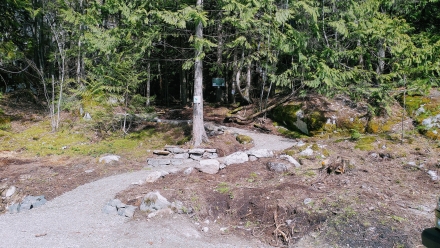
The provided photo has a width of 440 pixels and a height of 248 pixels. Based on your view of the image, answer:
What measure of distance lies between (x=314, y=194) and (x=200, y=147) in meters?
5.15

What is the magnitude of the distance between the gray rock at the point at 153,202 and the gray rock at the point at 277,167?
3.04 m

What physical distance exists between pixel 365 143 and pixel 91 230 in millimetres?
7558

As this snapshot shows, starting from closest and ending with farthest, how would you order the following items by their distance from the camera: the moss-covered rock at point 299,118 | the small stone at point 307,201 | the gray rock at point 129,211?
the small stone at point 307,201 → the gray rock at point 129,211 → the moss-covered rock at point 299,118

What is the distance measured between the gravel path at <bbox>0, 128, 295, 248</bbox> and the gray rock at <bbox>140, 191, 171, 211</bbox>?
0.36 m

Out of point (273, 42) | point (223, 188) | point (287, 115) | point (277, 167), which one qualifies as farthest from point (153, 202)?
point (287, 115)

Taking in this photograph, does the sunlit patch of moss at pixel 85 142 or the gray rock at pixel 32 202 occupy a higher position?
the sunlit patch of moss at pixel 85 142

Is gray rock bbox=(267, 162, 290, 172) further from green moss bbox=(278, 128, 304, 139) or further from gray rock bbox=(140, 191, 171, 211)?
green moss bbox=(278, 128, 304, 139)

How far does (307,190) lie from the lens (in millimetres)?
5844

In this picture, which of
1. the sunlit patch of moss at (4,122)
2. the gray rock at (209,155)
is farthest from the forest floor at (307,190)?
the sunlit patch of moss at (4,122)

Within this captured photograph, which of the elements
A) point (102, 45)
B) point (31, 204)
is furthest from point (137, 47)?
point (31, 204)

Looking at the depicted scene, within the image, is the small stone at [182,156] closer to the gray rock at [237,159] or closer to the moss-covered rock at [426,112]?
the gray rock at [237,159]

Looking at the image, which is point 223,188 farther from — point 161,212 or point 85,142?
point 85,142

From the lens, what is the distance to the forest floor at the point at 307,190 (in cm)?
461

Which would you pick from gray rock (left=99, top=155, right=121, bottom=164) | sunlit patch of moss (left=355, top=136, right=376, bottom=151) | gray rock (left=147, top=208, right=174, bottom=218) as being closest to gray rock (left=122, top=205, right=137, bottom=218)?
gray rock (left=147, top=208, right=174, bottom=218)
